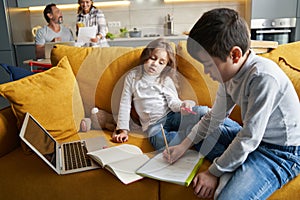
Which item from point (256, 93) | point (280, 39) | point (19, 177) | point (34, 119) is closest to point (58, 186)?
point (19, 177)

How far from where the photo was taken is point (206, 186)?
3.44 feet

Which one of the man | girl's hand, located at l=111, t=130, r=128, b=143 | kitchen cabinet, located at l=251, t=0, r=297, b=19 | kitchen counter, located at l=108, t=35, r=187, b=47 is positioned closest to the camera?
girl's hand, located at l=111, t=130, r=128, b=143

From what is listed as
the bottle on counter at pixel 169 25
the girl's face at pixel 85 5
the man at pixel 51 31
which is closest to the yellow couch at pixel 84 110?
the girl's face at pixel 85 5

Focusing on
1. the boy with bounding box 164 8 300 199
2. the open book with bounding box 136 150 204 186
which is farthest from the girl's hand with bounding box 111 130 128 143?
the boy with bounding box 164 8 300 199

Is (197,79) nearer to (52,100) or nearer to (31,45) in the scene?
(52,100)

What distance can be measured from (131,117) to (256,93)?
2.71 ft

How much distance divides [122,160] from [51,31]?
2.60 meters

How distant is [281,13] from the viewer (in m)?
3.59

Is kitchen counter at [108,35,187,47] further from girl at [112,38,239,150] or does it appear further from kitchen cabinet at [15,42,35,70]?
girl at [112,38,239,150]

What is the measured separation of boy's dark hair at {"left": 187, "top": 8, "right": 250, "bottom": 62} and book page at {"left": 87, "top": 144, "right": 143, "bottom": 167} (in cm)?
57

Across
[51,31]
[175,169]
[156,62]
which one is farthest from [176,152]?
[51,31]

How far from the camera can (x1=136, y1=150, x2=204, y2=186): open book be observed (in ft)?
3.55

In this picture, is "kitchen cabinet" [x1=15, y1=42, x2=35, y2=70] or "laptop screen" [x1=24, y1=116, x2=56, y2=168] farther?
"kitchen cabinet" [x1=15, y1=42, x2=35, y2=70]

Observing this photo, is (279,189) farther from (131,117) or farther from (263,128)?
(131,117)
